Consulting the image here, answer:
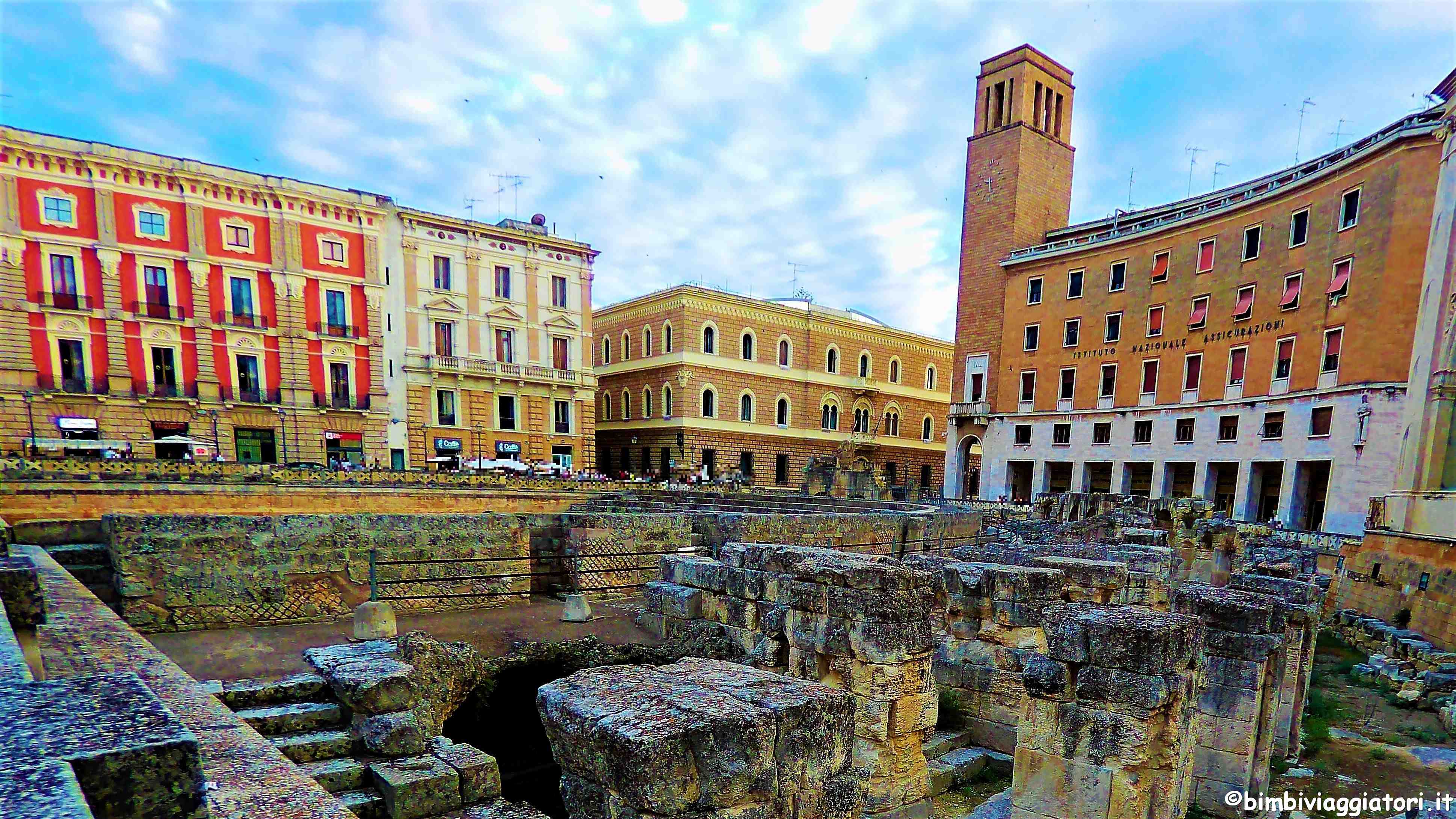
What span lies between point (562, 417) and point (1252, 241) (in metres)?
33.3

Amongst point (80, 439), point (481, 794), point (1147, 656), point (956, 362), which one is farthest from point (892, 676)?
point (956, 362)

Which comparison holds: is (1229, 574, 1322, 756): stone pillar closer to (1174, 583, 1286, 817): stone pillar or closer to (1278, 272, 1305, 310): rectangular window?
(1174, 583, 1286, 817): stone pillar

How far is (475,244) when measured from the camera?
3003 centimetres

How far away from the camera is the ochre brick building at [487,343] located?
28578 millimetres

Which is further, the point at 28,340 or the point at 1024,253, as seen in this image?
the point at 1024,253

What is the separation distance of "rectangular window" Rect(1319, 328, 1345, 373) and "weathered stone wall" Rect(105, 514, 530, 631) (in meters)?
29.9

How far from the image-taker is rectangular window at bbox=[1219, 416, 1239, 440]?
86.1ft

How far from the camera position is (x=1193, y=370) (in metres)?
27.8

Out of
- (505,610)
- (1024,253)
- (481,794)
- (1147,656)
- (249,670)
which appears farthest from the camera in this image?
(1024,253)

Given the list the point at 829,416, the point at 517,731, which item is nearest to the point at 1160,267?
the point at 829,416

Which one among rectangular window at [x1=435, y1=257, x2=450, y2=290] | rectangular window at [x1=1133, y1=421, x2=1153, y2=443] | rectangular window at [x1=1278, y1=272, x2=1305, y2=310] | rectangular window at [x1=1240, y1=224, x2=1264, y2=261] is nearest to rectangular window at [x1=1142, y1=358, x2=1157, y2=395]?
rectangular window at [x1=1133, y1=421, x2=1153, y2=443]

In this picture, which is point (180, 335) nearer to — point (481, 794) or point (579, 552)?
point (579, 552)

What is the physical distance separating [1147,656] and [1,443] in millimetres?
33836

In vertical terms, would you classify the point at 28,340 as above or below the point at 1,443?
above
